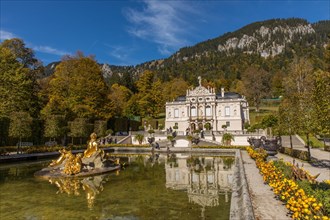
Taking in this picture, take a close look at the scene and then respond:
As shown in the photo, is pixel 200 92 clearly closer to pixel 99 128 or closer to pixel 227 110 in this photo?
pixel 227 110

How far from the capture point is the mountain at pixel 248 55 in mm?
109463

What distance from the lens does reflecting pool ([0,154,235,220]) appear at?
795 cm

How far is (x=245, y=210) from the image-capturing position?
6246 millimetres

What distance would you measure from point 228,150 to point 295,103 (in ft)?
32.8

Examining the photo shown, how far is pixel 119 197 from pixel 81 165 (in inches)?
252

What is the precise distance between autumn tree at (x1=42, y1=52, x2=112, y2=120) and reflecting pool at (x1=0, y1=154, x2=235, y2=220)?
25.7 metres

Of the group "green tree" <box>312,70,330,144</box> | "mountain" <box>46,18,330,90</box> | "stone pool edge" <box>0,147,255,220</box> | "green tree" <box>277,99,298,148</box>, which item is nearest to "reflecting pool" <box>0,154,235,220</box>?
"stone pool edge" <box>0,147,255,220</box>

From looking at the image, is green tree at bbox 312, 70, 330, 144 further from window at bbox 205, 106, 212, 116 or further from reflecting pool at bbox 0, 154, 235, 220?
window at bbox 205, 106, 212, 116

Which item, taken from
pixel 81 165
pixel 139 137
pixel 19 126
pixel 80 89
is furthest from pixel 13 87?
pixel 81 165

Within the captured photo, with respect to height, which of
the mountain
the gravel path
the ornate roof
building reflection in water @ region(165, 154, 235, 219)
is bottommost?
building reflection in water @ region(165, 154, 235, 219)

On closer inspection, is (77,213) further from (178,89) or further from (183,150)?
(178,89)

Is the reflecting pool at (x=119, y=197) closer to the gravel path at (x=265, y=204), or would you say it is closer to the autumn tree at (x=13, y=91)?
the gravel path at (x=265, y=204)

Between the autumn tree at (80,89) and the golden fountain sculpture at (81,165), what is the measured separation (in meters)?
22.4

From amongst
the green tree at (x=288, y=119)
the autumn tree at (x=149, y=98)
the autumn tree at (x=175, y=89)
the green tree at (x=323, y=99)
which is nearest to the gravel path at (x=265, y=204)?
the green tree at (x=323, y=99)
